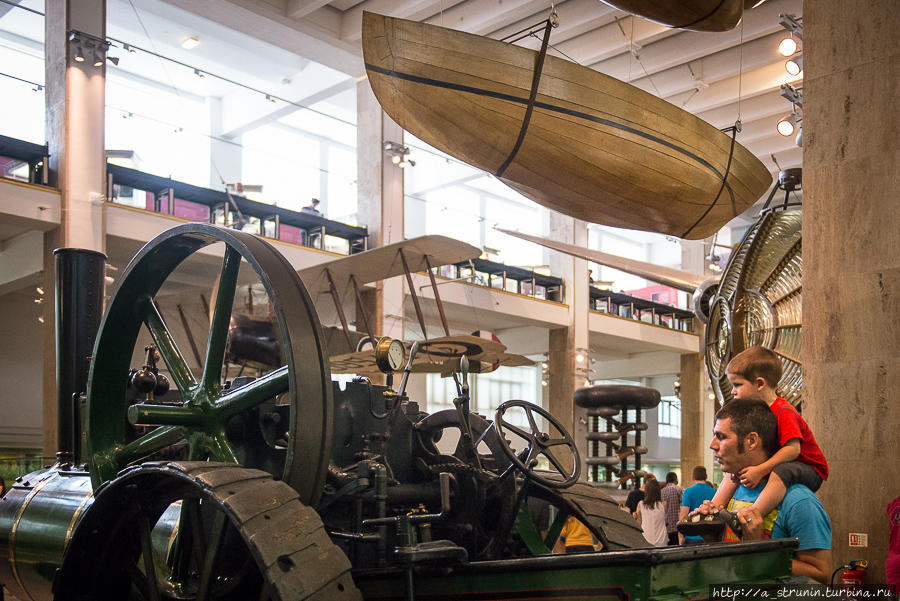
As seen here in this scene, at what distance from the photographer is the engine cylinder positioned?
345 cm

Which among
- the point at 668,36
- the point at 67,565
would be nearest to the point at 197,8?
the point at 668,36

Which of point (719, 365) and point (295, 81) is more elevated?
point (295, 81)

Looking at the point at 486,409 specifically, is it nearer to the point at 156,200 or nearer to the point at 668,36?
the point at 668,36

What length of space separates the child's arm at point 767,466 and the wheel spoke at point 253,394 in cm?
138

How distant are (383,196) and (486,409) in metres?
10.0

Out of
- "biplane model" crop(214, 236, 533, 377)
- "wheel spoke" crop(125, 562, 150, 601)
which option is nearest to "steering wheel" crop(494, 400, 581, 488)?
"wheel spoke" crop(125, 562, 150, 601)

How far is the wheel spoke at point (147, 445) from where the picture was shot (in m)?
3.14

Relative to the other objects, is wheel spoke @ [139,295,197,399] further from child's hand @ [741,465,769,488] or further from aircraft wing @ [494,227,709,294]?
aircraft wing @ [494,227,709,294]

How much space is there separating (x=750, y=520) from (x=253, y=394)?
1559mm

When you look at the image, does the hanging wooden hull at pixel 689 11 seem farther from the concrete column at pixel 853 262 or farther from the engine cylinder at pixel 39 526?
the engine cylinder at pixel 39 526

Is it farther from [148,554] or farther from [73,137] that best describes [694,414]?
[148,554]

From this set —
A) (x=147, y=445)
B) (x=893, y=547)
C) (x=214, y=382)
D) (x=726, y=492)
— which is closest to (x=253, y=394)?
(x=214, y=382)

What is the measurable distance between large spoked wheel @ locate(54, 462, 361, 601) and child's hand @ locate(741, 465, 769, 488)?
1.12 m

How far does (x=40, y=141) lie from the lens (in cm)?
1108
